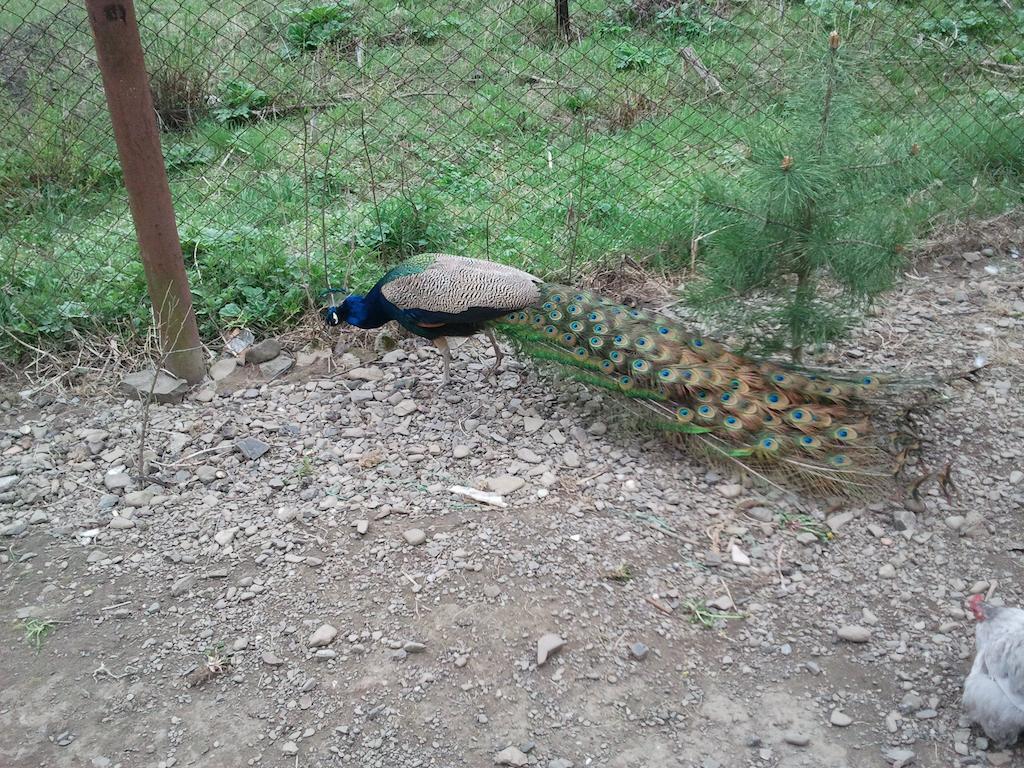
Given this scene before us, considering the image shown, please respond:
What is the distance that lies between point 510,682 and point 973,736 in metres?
1.26

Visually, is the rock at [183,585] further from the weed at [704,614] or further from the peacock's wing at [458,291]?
the weed at [704,614]

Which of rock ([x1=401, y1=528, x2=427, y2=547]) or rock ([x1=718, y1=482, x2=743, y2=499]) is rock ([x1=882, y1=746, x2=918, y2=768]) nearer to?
rock ([x1=718, y1=482, x2=743, y2=499])

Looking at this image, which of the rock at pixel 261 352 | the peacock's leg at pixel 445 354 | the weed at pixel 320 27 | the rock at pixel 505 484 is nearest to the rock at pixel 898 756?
the rock at pixel 505 484

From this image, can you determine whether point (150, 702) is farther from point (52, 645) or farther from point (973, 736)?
point (973, 736)

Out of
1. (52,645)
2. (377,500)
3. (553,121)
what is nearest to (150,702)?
(52,645)

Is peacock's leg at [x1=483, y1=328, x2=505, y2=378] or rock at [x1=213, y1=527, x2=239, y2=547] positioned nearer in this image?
rock at [x1=213, y1=527, x2=239, y2=547]

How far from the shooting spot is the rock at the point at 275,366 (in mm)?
4199

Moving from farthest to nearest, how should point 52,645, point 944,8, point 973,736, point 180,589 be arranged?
point 944,8 → point 180,589 → point 52,645 → point 973,736

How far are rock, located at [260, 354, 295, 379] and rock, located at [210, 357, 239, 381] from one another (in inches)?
5.0

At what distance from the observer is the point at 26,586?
120 inches

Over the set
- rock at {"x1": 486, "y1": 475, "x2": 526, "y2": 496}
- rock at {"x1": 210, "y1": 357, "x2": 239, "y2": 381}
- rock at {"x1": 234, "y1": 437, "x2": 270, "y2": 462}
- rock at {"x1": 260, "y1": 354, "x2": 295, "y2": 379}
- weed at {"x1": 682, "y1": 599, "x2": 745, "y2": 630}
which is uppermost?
rock at {"x1": 210, "y1": 357, "x2": 239, "y2": 381}

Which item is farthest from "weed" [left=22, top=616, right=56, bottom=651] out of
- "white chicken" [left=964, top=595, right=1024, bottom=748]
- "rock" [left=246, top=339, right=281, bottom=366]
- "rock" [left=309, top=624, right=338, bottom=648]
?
"white chicken" [left=964, top=595, right=1024, bottom=748]

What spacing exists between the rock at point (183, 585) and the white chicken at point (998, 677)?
2.38 metres

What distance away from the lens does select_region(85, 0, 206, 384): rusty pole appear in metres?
3.40
